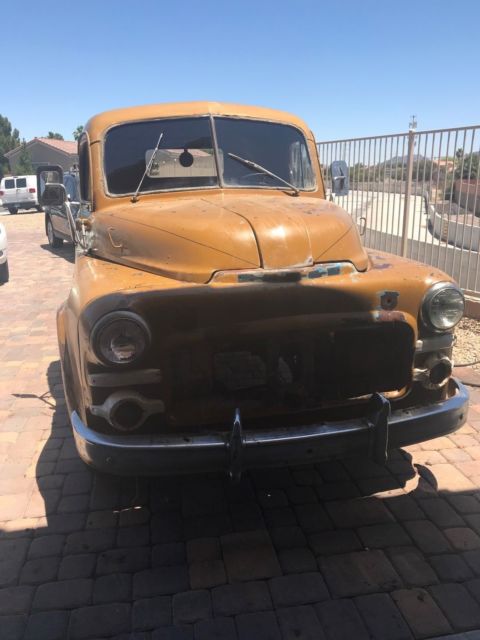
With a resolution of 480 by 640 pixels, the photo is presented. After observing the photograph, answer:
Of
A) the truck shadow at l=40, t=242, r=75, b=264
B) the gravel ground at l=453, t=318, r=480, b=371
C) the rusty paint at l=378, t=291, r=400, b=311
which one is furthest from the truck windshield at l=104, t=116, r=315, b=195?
the truck shadow at l=40, t=242, r=75, b=264

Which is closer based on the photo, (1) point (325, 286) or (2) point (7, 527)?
(1) point (325, 286)

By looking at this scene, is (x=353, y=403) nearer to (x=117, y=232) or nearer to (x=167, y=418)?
(x=167, y=418)

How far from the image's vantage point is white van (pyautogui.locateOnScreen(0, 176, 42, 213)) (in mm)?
26422

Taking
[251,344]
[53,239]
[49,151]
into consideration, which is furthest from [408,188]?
[49,151]

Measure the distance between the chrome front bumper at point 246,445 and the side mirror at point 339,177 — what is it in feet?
8.66

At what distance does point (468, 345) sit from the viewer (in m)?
5.70

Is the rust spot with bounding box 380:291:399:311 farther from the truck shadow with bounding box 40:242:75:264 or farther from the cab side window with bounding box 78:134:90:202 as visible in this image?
the truck shadow with bounding box 40:242:75:264

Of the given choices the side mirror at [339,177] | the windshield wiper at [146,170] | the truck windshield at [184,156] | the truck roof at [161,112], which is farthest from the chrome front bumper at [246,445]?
the side mirror at [339,177]

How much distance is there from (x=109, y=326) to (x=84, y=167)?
213cm

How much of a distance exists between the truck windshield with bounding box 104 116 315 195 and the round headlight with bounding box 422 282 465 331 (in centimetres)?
156

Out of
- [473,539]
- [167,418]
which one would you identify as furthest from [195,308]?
[473,539]

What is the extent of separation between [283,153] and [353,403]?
7.02ft

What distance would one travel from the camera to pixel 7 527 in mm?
2871

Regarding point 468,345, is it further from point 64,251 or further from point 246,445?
point 64,251
